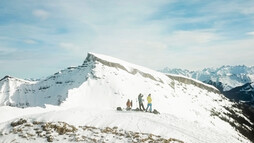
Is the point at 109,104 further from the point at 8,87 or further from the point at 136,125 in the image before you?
the point at 8,87

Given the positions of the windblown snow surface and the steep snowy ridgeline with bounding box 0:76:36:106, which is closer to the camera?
the windblown snow surface

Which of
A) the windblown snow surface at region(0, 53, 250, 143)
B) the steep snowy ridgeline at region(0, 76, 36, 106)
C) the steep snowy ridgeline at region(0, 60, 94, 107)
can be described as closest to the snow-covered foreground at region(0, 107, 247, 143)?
the windblown snow surface at region(0, 53, 250, 143)

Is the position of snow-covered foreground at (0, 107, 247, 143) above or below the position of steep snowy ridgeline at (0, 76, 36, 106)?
above

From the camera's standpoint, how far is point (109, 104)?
317ft

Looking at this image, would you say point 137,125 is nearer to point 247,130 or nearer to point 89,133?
point 89,133

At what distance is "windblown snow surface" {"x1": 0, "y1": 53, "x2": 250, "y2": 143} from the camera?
25969 mm

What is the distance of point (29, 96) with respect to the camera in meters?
143

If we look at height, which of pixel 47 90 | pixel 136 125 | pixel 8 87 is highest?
pixel 136 125

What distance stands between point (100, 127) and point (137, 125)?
11.9ft

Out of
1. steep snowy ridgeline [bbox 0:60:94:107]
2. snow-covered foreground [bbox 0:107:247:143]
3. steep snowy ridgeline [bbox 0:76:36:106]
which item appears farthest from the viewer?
steep snowy ridgeline [bbox 0:76:36:106]

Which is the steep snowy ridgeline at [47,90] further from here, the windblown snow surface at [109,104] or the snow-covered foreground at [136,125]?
the snow-covered foreground at [136,125]

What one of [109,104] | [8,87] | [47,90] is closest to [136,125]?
[109,104]

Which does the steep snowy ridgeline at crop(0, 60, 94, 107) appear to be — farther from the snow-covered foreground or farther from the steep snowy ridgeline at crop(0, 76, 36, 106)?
the snow-covered foreground

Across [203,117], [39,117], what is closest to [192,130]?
[39,117]
